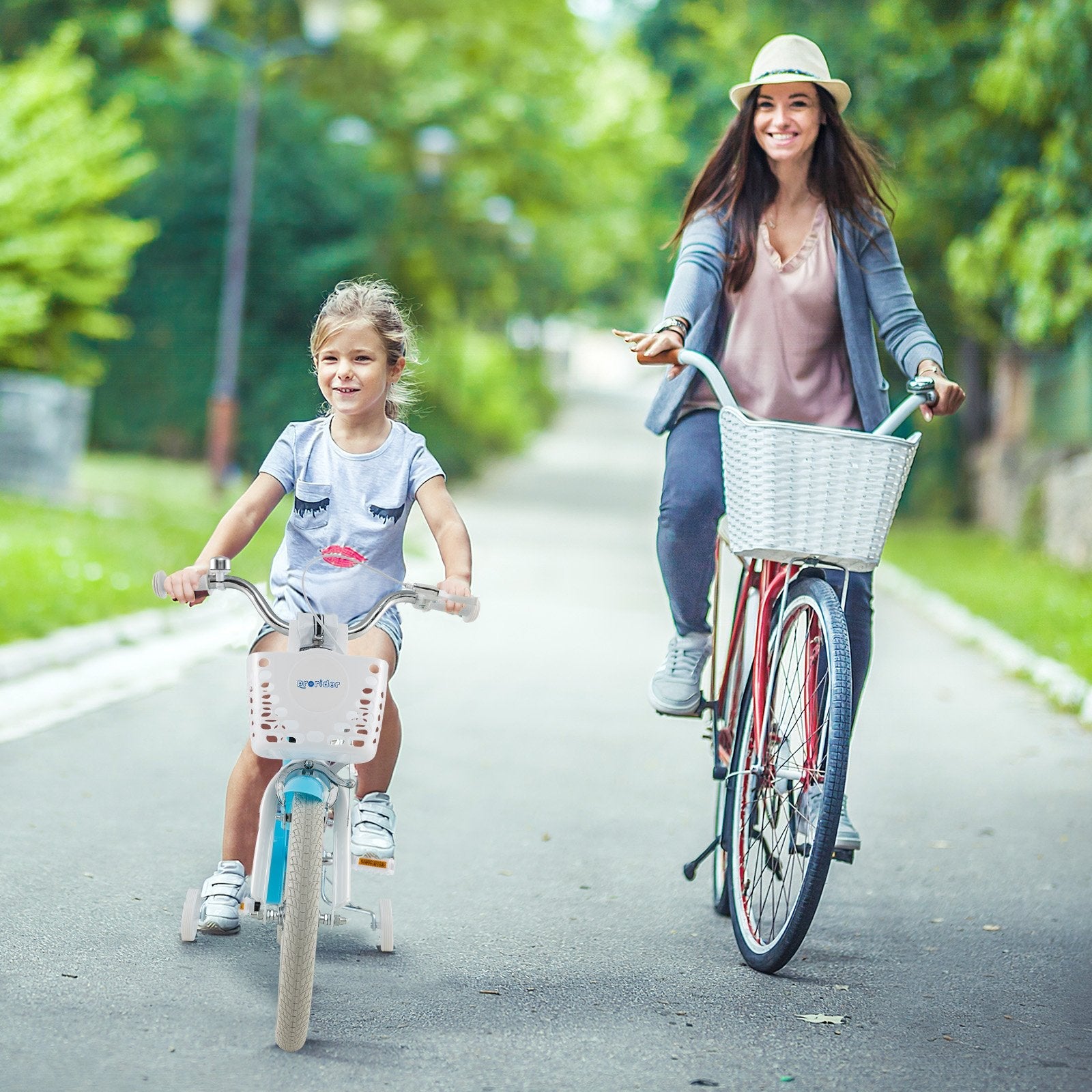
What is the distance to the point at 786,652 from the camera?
14.4 ft

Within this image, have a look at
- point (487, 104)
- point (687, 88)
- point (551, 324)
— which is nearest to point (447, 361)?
point (487, 104)

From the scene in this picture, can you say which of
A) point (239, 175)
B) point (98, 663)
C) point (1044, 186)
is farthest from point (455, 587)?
point (239, 175)

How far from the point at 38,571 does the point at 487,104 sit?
20.2 metres

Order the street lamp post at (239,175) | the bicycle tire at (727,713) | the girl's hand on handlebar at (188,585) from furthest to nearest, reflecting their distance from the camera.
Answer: the street lamp post at (239,175) < the bicycle tire at (727,713) < the girl's hand on handlebar at (188,585)

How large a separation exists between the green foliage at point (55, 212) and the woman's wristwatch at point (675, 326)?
12.8 meters

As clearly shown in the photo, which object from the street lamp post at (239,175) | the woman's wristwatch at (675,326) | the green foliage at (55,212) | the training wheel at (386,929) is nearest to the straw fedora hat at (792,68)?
the woman's wristwatch at (675,326)

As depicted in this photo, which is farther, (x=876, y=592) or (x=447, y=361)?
(x=447, y=361)

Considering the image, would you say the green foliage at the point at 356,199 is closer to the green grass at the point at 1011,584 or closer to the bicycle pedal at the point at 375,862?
the green grass at the point at 1011,584

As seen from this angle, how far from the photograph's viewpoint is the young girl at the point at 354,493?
3.96 metres

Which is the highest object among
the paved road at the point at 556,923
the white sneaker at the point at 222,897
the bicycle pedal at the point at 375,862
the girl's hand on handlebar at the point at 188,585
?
the girl's hand on handlebar at the point at 188,585

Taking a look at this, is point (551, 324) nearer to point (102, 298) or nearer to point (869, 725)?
point (102, 298)

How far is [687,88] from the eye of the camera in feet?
80.4

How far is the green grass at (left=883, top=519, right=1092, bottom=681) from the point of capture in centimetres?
1098

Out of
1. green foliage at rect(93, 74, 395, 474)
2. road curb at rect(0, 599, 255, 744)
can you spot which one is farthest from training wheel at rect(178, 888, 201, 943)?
green foliage at rect(93, 74, 395, 474)
